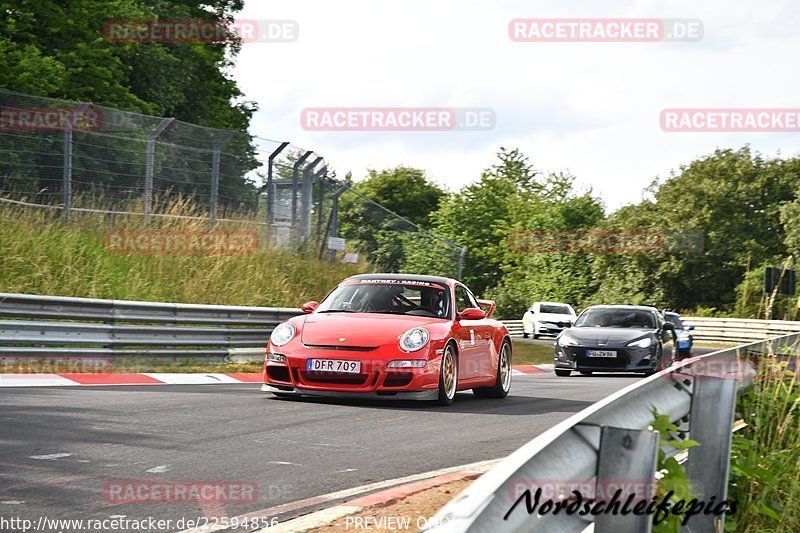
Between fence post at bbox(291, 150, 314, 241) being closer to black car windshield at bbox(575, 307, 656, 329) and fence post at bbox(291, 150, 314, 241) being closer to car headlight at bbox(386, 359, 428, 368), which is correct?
black car windshield at bbox(575, 307, 656, 329)

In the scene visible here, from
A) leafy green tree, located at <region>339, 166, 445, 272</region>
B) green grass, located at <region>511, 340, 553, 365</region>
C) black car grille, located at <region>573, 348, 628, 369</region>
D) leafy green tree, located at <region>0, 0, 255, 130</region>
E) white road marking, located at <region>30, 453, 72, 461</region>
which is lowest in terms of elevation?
green grass, located at <region>511, 340, 553, 365</region>

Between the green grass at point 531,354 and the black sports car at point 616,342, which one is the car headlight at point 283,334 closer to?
the black sports car at point 616,342

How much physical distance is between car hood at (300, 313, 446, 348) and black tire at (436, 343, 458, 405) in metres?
0.33

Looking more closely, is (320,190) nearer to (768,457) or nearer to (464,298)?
(464,298)

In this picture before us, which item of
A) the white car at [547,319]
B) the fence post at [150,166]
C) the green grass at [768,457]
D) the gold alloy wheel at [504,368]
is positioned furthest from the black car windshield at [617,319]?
the white car at [547,319]

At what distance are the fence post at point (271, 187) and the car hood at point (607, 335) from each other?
19.8 feet

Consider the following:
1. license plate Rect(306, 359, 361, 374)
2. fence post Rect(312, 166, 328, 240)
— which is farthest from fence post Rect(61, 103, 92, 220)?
license plate Rect(306, 359, 361, 374)

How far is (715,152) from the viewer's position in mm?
62781

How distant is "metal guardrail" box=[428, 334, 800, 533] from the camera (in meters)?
2.36

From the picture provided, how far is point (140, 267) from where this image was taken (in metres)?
17.5

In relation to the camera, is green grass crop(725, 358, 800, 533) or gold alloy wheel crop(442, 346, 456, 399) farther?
gold alloy wheel crop(442, 346, 456, 399)

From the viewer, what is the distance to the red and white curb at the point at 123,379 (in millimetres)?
11429

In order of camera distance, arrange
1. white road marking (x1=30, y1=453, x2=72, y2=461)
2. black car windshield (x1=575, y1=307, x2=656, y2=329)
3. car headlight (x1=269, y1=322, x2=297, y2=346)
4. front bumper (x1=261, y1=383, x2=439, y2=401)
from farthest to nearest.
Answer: black car windshield (x1=575, y1=307, x2=656, y2=329)
car headlight (x1=269, y1=322, x2=297, y2=346)
front bumper (x1=261, y1=383, x2=439, y2=401)
white road marking (x1=30, y1=453, x2=72, y2=461)

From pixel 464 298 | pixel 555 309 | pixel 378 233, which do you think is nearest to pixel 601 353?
pixel 378 233
